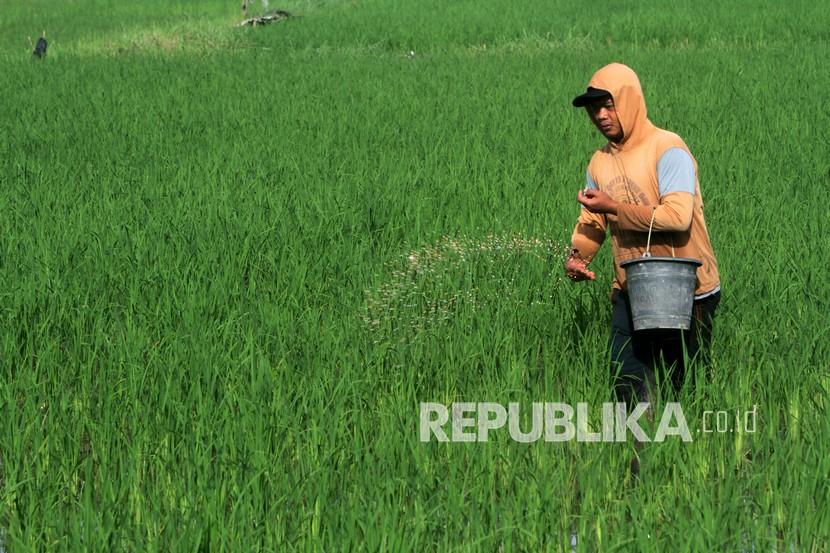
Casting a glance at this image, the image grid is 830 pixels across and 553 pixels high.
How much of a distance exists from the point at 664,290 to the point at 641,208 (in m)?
0.26

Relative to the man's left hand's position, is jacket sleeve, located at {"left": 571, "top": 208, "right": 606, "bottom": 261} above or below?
below

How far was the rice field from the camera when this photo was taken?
94.0 inches

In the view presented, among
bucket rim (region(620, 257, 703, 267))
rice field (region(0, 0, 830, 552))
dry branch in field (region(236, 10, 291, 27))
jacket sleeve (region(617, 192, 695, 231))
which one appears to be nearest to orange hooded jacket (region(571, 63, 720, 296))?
jacket sleeve (region(617, 192, 695, 231))

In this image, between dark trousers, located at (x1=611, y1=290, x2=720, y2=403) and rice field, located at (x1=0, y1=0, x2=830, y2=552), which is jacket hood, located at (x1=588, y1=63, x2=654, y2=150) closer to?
dark trousers, located at (x1=611, y1=290, x2=720, y2=403)

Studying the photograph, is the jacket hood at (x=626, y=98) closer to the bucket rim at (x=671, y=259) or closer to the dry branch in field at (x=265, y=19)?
the bucket rim at (x=671, y=259)

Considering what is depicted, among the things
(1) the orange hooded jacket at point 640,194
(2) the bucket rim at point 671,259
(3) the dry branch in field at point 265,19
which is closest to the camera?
(2) the bucket rim at point 671,259

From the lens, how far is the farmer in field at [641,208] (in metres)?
2.92

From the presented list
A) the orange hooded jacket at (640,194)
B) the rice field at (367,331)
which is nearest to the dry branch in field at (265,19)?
the rice field at (367,331)

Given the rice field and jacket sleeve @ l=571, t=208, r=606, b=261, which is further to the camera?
jacket sleeve @ l=571, t=208, r=606, b=261

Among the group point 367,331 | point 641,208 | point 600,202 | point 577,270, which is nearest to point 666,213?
point 641,208

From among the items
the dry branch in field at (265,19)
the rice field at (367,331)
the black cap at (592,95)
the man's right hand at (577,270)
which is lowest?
the rice field at (367,331)

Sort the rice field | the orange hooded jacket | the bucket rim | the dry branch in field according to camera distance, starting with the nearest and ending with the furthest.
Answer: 1. the rice field
2. the bucket rim
3. the orange hooded jacket
4. the dry branch in field

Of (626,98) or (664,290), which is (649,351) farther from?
(626,98)

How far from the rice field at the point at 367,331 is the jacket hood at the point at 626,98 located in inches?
27.9
